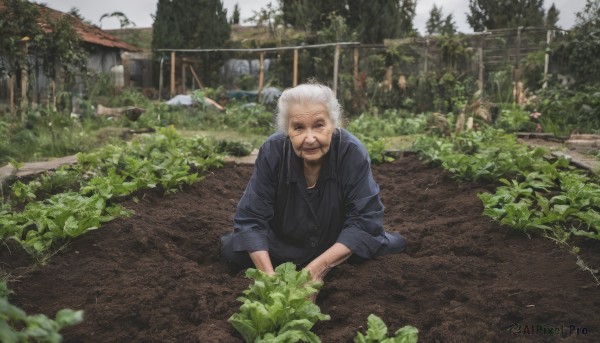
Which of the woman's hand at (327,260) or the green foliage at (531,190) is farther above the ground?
the green foliage at (531,190)

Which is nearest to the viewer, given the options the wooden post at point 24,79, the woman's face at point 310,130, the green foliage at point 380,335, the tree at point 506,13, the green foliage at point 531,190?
the green foliage at point 380,335

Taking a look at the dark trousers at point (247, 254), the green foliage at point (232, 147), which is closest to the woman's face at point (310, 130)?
the dark trousers at point (247, 254)

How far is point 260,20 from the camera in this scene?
18453 mm

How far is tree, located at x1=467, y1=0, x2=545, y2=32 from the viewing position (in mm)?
26938

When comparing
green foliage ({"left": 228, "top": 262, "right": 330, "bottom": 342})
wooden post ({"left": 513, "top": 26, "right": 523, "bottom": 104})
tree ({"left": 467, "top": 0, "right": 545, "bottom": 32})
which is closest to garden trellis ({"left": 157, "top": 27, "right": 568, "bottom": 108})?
wooden post ({"left": 513, "top": 26, "right": 523, "bottom": 104})

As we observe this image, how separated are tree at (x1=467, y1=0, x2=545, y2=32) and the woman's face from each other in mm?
26492

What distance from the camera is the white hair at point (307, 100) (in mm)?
2881

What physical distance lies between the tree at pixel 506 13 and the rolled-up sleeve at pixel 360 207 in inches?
1037

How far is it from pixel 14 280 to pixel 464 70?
37.5 ft

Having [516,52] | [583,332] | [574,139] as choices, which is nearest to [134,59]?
[516,52]

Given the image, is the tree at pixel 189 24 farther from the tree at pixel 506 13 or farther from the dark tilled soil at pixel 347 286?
the dark tilled soil at pixel 347 286

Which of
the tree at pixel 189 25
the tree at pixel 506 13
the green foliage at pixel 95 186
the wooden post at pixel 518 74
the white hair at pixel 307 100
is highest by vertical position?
the tree at pixel 506 13

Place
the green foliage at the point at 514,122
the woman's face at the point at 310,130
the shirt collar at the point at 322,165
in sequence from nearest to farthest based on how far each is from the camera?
the woman's face at the point at 310,130, the shirt collar at the point at 322,165, the green foliage at the point at 514,122

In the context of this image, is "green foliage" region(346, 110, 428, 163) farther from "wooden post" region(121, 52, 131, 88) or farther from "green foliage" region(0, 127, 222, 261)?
"wooden post" region(121, 52, 131, 88)
